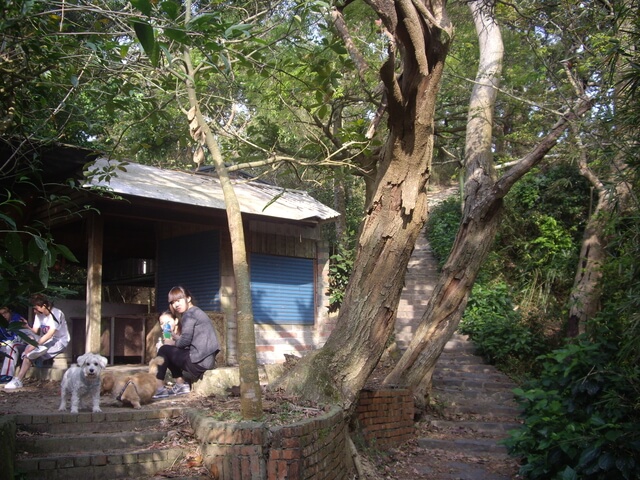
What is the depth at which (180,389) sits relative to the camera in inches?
313

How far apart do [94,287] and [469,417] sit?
20.8ft

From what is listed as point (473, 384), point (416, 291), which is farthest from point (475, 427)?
point (416, 291)

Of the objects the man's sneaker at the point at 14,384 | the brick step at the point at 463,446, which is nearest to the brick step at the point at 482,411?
the brick step at the point at 463,446

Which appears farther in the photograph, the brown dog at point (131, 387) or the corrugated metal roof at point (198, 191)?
the corrugated metal roof at point (198, 191)

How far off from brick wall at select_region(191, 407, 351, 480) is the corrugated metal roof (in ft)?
14.1

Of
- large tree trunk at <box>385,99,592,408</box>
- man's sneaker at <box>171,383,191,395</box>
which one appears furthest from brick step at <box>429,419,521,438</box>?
man's sneaker at <box>171,383,191,395</box>

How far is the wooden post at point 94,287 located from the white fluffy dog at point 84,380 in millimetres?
2903

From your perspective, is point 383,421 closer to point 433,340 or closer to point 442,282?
point 433,340

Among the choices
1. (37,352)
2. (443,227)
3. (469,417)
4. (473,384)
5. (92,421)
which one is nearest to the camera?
(92,421)

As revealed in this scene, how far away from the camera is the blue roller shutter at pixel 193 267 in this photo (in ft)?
37.4

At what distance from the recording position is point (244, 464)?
4.91 m

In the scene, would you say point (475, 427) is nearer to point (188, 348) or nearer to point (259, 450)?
point (188, 348)

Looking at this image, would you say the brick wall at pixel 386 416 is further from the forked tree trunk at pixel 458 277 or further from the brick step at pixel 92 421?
the brick step at pixel 92 421

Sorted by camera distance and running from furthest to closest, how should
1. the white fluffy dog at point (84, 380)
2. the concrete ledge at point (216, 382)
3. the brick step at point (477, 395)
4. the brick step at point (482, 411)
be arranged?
the brick step at point (477, 395) → the brick step at point (482, 411) → the concrete ledge at point (216, 382) → the white fluffy dog at point (84, 380)
